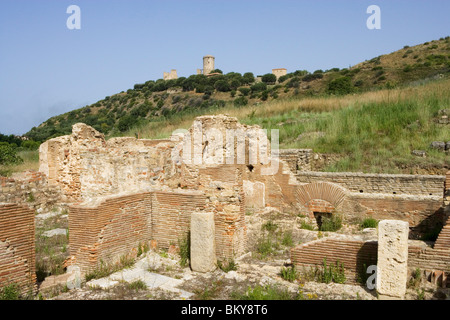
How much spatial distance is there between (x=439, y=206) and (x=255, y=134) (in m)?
5.10

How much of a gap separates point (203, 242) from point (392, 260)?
272 cm

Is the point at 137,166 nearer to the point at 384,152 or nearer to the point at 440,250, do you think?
the point at 440,250

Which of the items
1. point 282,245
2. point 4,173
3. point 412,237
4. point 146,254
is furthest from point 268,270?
point 4,173

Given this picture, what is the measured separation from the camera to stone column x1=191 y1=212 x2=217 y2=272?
612 cm

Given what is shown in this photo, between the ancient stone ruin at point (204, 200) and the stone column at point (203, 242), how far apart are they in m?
0.02

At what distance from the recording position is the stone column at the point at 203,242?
6.12 metres

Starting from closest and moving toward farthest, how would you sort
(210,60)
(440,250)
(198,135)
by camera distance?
1. (440,250)
2. (198,135)
3. (210,60)

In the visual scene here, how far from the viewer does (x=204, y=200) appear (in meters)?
6.52

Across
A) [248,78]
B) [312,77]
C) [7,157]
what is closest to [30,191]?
[7,157]

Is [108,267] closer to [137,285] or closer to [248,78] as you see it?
[137,285]

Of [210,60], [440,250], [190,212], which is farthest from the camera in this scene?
[210,60]

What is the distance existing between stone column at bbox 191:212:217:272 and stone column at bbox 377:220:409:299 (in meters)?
2.45

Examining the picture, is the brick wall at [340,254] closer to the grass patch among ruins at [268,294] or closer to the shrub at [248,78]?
the grass patch among ruins at [268,294]
